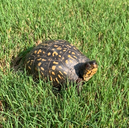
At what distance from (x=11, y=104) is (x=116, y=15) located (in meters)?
2.74

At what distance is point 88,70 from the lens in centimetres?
194

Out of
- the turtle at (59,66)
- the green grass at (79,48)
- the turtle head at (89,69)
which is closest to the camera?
the green grass at (79,48)

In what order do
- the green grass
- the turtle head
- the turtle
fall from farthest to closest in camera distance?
the turtle < the turtle head < the green grass

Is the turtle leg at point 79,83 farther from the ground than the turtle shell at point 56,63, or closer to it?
closer to it

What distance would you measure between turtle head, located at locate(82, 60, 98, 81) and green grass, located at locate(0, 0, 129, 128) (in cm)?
9

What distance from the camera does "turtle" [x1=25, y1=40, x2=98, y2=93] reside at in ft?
6.67

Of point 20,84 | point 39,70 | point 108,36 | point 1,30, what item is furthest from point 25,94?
point 108,36

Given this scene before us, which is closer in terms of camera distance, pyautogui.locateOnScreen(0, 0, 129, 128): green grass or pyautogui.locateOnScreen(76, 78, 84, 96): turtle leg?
pyautogui.locateOnScreen(0, 0, 129, 128): green grass

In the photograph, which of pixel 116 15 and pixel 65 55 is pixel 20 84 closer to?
pixel 65 55

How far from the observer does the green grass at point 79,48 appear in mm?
1682

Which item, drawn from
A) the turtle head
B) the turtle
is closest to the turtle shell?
the turtle

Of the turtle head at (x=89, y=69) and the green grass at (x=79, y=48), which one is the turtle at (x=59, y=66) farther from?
the green grass at (x=79, y=48)

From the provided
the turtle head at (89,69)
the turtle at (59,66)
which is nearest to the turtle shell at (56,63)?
the turtle at (59,66)

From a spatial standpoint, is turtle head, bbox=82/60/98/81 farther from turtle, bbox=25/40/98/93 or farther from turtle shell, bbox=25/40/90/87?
turtle shell, bbox=25/40/90/87
